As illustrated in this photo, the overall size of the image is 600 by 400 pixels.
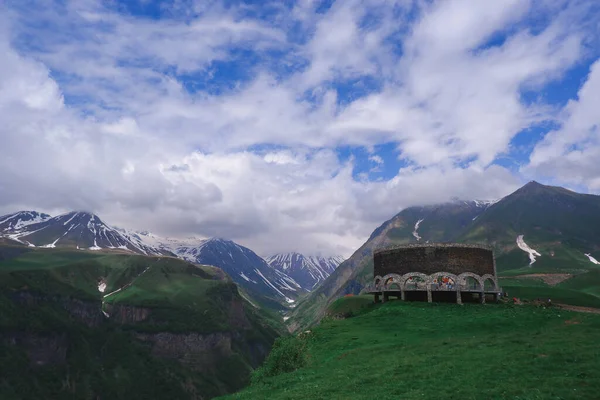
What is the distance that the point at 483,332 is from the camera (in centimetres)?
4003

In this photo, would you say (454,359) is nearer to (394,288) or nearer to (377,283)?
(394,288)

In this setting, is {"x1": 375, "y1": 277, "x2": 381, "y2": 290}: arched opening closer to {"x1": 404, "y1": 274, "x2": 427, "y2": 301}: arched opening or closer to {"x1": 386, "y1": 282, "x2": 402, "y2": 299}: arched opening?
{"x1": 386, "y1": 282, "x2": 402, "y2": 299}: arched opening

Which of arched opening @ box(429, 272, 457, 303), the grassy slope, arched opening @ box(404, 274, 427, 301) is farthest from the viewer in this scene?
arched opening @ box(404, 274, 427, 301)

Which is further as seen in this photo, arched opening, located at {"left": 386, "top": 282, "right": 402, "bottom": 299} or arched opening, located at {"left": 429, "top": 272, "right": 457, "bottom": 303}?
arched opening, located at {"left": 386, "top": 282, "right": 402, "bottom": 299}

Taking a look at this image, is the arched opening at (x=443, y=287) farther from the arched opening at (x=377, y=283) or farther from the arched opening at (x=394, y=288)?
the arched opening at (x=377, y=283)

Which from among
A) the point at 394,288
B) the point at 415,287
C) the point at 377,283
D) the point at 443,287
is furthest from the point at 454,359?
the point at 377,283

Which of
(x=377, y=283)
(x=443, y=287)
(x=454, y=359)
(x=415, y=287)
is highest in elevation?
(x=377, y=283)

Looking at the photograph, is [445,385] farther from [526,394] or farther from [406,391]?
[526,394]

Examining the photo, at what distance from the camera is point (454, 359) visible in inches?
1179

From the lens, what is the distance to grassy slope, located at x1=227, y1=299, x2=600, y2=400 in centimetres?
2369

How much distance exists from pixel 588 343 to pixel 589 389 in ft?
34.7

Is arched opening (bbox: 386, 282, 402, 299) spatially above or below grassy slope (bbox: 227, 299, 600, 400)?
above

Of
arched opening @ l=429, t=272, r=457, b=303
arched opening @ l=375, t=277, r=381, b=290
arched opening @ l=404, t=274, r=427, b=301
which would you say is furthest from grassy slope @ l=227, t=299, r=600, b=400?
arched opening @ l=375, t=277, r=381, b=290

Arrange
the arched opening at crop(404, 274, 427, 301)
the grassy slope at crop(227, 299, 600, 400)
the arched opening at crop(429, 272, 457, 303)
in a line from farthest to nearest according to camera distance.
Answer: the arched opening at crop(404, 274, 427, 301)
the arched opening at crop(429, 272, 457, 303)
the grassy slope at crop(227, 299, 600, 400)
